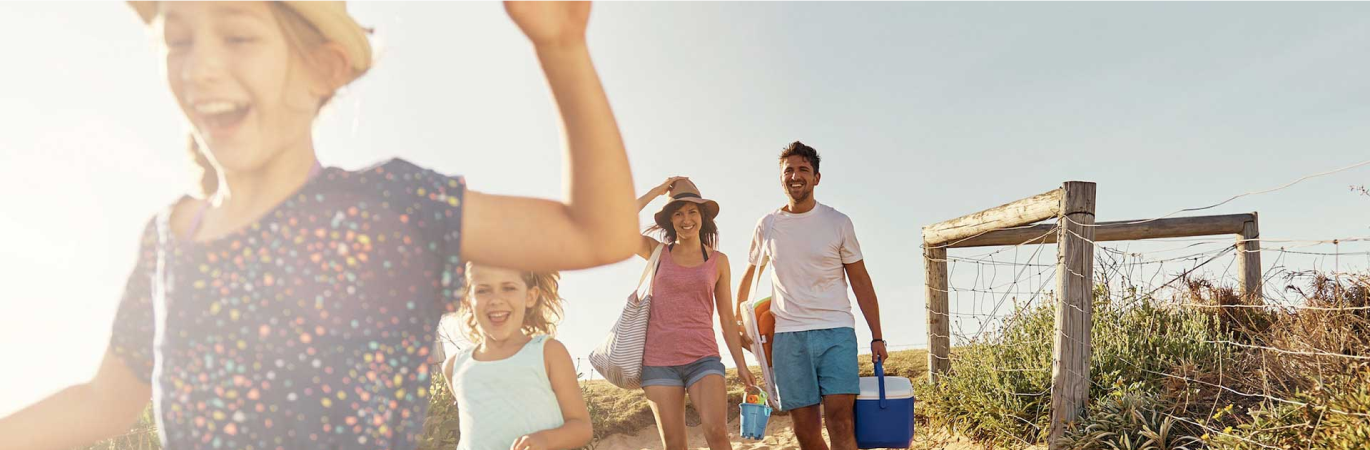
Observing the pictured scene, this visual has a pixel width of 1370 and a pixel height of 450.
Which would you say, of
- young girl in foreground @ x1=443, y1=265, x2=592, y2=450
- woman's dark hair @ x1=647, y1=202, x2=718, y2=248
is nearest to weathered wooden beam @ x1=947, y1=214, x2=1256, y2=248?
woman's dark hair @ x1=647, y1=202, x2=718, y2=248

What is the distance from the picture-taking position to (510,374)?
2643mm

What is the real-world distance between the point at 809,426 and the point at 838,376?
42cm

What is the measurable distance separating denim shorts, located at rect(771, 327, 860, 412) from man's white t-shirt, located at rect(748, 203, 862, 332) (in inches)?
2.4

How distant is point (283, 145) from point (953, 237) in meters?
8.21

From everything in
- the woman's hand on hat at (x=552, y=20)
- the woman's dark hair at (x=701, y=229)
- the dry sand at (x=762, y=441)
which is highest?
the woman's dark hair at (x=701, y=229)

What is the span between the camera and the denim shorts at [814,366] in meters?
4.96

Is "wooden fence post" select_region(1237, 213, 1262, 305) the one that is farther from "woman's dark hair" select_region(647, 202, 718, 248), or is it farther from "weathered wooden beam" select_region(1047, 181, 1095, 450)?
"woman's dark hair" select_region(647, 202, 718, 248)

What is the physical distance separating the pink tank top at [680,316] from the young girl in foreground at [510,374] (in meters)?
1.87

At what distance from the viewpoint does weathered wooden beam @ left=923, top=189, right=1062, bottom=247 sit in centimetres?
641

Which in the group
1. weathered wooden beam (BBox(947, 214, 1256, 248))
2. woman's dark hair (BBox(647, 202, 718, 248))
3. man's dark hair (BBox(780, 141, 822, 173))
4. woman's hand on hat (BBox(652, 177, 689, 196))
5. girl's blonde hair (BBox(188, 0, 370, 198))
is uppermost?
weathered wooden beam (BBox(947, 214, 1256, 248))

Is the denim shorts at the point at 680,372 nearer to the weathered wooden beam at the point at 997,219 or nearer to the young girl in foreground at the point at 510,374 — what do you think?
the young girl in foreground at the point at 510,374

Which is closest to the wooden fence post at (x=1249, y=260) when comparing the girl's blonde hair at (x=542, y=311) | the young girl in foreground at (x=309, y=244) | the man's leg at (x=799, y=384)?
the man's leg at (x=799, y=384)

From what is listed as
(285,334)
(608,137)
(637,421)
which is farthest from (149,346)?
(637,421)

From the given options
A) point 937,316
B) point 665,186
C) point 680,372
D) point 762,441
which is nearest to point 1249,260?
point 937,316
